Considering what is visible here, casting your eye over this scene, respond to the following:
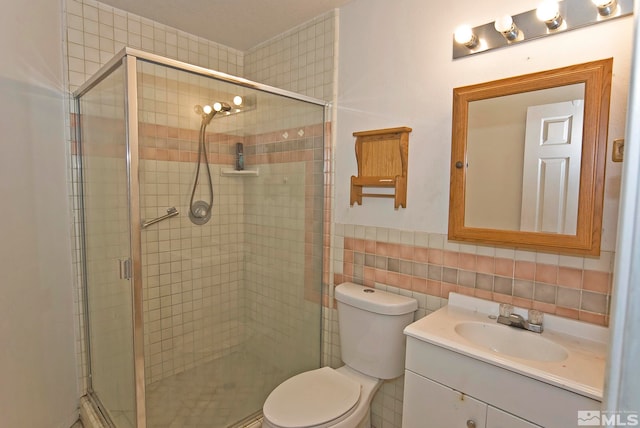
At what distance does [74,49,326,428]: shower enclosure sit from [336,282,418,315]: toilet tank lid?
1.26ft

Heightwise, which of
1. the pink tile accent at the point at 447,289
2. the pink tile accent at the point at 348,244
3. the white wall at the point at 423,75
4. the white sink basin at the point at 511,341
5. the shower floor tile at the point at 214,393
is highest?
the white wall at the point at 423,75

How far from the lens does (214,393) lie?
191 centimetres

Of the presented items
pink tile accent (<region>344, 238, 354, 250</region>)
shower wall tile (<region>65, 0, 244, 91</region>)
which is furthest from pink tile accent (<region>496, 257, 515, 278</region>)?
shower wall tile (<region>65, 0, 244, 91</region>)

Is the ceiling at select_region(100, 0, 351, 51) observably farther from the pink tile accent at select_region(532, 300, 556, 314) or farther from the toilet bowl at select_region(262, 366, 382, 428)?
the toilet bowl at select_region(262, 366, 382, 428)

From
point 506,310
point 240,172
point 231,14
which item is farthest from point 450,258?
point 231,14

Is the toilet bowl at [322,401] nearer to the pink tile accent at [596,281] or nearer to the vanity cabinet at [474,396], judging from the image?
the vanity cabinet at [474,396]

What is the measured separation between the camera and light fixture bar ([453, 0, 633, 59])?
3.79 feet

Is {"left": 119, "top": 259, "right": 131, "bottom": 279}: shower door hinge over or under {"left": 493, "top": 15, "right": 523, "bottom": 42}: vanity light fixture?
under

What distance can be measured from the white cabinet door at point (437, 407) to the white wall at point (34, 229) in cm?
165

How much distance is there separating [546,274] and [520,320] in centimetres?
21

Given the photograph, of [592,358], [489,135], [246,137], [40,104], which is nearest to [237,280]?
[246,137]

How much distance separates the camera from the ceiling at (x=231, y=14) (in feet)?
6.23

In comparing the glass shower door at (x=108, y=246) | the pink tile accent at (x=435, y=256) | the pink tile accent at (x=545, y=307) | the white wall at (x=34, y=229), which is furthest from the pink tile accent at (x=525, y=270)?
the white wall at (x=34, y=229)

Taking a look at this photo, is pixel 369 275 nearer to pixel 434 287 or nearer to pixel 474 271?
pixel 434 287
